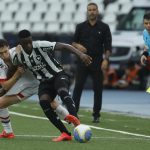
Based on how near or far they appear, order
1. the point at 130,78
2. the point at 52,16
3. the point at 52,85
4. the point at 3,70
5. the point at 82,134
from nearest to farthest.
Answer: the point at 82,134 < the point at 52,85 < the point at 3,70 < the point at 130,78 < the point at 52,16

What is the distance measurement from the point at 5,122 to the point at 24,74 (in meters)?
0.77

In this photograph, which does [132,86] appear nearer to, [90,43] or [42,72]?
[90,43]

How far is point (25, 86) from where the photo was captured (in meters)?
12.4

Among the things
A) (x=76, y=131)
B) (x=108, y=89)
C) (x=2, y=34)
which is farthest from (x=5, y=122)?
(x=2, y=34)

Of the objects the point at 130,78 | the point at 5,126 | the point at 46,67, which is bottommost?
the point at 130,78

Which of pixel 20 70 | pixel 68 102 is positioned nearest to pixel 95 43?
→ pixel 20 70

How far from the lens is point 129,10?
2966cm

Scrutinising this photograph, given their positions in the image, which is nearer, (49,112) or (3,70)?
(49,112)

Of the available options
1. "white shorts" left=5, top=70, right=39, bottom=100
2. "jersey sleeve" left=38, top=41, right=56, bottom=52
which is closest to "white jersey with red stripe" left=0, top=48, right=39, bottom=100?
"white shorts" left=5, top=70, right=39, bottom=100

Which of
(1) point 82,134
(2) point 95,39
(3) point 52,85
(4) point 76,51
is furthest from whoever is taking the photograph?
(2) point 95,39

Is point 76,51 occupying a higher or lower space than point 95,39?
higher

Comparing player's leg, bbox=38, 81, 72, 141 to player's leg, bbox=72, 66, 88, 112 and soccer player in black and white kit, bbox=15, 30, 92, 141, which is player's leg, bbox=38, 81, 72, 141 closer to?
soccer player in black and white kit, bbox=15, 30, 92, 141

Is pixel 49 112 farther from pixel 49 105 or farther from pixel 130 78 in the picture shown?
pixel 130 78

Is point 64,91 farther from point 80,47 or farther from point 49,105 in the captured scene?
point 80,47
